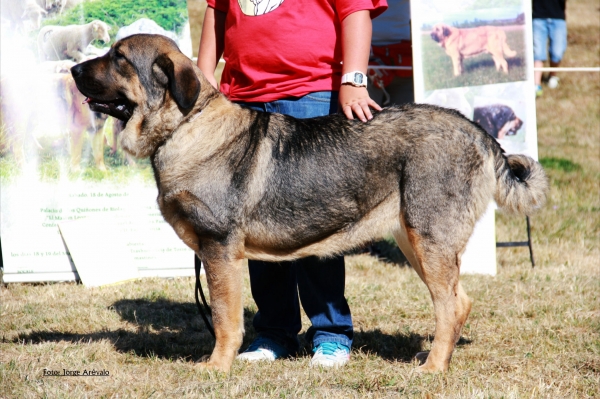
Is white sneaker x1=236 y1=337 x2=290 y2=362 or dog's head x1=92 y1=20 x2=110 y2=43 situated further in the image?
dog's head x1=92 y1=20 x2=110 y2=43

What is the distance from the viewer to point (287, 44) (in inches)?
145

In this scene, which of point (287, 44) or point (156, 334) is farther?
point (156, 334)

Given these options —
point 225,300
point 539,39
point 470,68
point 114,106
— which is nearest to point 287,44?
point 114,106

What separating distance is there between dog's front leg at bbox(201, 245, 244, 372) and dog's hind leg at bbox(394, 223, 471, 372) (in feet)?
3.22

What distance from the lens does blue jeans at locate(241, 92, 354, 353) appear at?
12.6 feet

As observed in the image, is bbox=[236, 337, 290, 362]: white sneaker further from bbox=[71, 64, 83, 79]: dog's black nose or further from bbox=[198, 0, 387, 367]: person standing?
bbox=[71, 64, 83, 79]: dog's black nose

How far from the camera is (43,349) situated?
4051 mm

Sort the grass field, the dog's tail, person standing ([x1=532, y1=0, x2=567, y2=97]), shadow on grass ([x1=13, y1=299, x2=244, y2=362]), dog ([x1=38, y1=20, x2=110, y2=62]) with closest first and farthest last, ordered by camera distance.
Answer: the grass field < the dog's tail < shadow on grass ([x1=13, y1=299, x2=244, y2=362]) < dog ([x1=38, y1=20, x2=110, y2=62]) < person standing ([x1=532, y1=0, x2=567, y2=97])

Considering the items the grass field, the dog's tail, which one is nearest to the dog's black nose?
the grass field

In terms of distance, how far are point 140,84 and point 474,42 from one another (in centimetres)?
327

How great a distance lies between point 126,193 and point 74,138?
656mm

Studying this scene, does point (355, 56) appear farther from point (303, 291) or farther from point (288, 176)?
point (303, 291)

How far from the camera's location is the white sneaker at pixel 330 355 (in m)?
3.79

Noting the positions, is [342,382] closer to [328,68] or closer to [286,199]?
[286,199]
